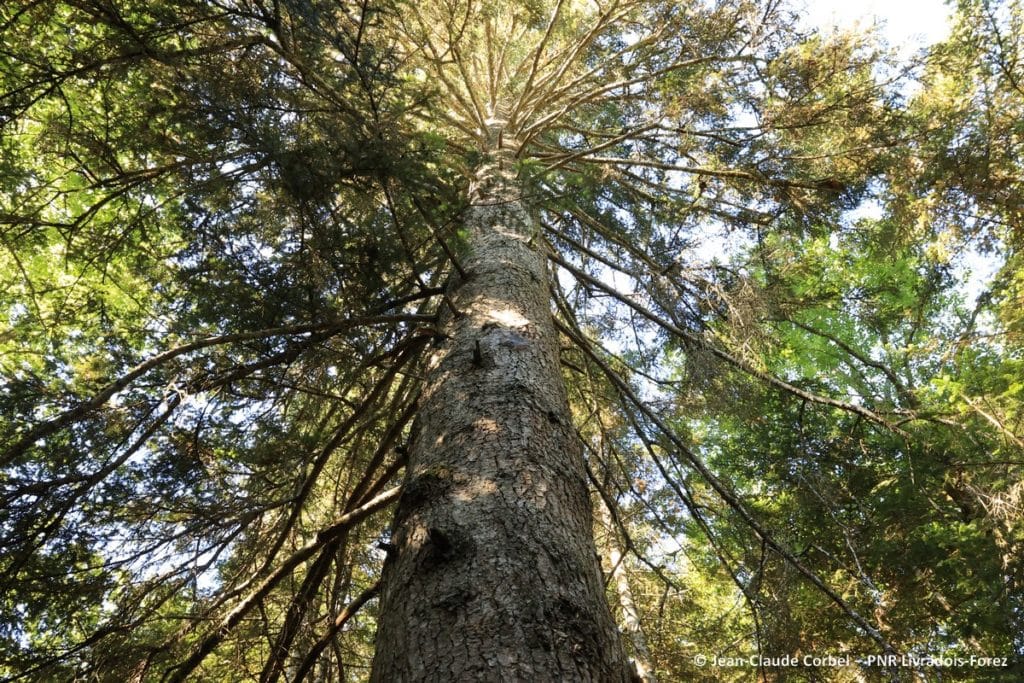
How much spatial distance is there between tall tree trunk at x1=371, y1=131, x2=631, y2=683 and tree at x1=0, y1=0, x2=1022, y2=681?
0.01m

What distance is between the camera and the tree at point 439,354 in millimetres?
2613

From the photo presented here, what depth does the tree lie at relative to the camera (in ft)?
8.57

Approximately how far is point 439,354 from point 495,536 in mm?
1452

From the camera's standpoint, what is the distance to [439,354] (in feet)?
10.7

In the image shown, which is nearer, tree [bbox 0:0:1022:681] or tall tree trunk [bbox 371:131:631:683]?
tall tree trunk [bbox 371:131:631:683]

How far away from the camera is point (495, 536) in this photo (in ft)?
6.45

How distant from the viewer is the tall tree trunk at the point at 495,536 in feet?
5.38

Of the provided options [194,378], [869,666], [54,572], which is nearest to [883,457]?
[869,666]

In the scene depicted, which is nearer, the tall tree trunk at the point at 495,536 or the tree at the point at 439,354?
the tall tree trunk at the point at 495,536

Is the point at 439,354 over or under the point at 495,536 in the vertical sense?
over

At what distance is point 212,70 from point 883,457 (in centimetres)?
732

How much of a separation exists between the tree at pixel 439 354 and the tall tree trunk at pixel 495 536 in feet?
0.04

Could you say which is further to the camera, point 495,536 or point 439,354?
point 439,354

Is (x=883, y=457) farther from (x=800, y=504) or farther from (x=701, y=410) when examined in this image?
(x=701, y=410)
